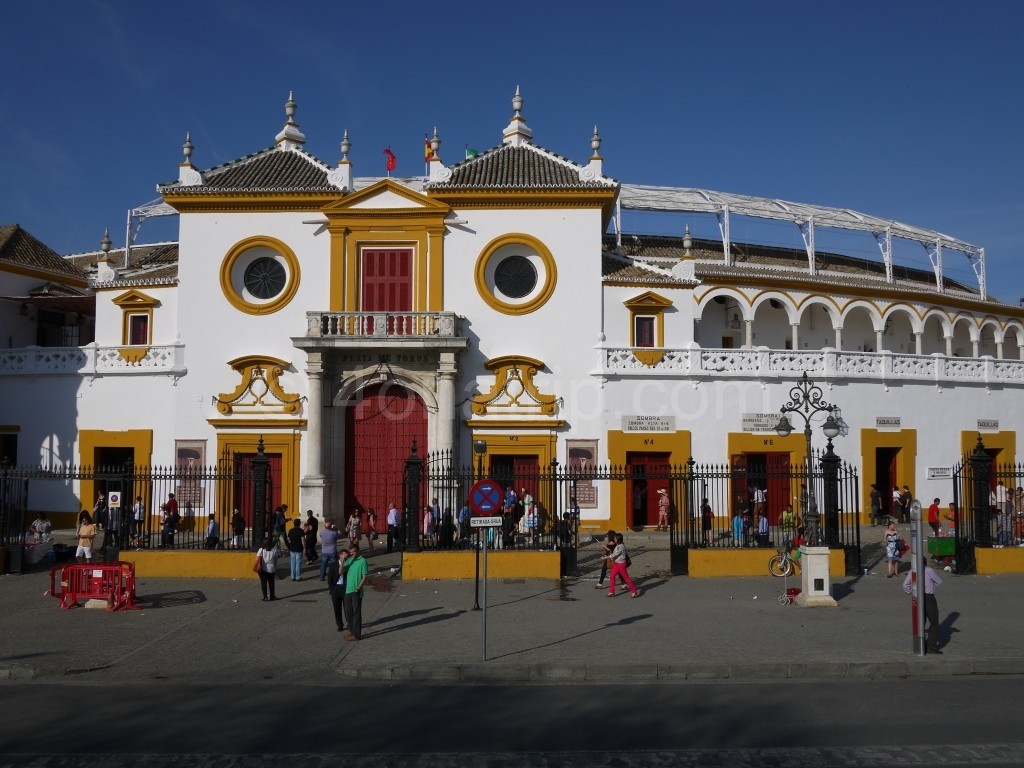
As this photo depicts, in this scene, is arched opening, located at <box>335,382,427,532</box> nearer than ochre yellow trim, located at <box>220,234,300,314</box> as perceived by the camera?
Yes

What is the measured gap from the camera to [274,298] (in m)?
24.4

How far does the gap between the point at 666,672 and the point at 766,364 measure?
15622 millimetres

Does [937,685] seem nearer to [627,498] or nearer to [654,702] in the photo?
[654,702]

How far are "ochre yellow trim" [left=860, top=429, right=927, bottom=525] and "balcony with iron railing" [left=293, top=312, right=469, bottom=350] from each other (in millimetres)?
12297

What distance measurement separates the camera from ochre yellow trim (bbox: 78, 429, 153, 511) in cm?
2420

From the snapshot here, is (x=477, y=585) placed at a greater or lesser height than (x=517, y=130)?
lesser

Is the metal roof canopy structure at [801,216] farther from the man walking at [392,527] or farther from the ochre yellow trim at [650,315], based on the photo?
the man walking at [392,527]

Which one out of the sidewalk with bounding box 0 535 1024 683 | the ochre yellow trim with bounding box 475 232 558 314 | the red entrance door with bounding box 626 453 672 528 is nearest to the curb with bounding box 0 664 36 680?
the sidewalk with bounding box 0 535 1024 683

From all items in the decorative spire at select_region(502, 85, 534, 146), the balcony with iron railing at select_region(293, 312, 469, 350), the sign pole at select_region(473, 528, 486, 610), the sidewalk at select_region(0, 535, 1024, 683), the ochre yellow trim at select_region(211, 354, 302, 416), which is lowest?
the sidewalk at select_region(0, 535, 1024, 683)

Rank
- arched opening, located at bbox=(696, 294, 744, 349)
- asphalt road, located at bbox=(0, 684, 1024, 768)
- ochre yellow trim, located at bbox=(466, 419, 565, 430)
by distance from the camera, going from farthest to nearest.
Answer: arched opening, located at bbox=(696, 294, 744, 349)
ochre yellow trim, located at bbox=(466, 419, 565, 430)
asphalt road, located at bbox=(0, 684, 1024, 768)

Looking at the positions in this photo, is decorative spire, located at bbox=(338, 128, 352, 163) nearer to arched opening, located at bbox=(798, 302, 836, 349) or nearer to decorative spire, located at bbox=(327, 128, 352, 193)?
decorative spire, located at bbox=(327, 128, 352, 193)

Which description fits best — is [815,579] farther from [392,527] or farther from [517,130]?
[517,130]

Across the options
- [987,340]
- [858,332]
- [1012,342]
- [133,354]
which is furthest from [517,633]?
[1012,342]

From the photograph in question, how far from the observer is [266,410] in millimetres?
23781
